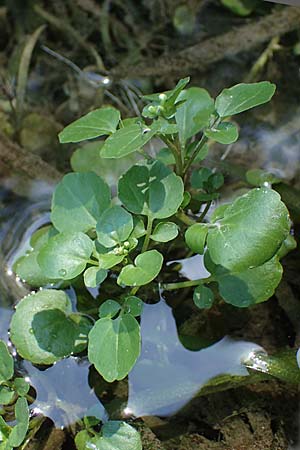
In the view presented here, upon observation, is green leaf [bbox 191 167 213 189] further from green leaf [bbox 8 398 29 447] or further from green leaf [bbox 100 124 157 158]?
green leaf [bbox 8 398 29 447]

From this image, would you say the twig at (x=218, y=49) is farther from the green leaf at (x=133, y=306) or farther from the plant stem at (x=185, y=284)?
the green leaf at (x=133, y=306)

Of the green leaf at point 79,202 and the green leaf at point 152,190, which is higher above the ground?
the green leaf at point 152,190

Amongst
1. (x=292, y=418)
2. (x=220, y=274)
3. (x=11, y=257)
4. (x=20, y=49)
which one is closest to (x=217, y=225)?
(x=220, y=274)

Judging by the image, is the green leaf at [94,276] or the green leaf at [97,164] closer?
the green leaf at [94,276]

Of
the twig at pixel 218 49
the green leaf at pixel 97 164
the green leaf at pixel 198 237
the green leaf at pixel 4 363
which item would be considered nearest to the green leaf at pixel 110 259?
the green leaf at pixel 198 237

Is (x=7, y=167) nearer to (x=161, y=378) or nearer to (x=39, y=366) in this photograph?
(x=39, y=366)

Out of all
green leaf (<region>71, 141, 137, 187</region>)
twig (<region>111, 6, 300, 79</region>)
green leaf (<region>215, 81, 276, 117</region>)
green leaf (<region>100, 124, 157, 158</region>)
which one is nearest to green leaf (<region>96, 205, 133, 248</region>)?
green leaf (<region>100, 124, 157, 158</region>)
